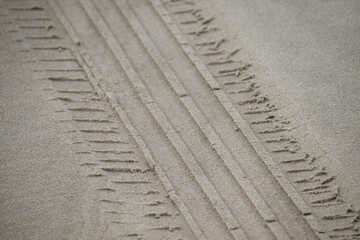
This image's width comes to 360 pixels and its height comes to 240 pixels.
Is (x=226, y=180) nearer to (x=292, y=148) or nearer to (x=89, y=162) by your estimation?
(x=292, y=148)

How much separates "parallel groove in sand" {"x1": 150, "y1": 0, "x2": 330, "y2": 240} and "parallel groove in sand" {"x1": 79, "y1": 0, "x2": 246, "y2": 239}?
0.38m

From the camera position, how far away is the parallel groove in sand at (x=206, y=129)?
2551mm

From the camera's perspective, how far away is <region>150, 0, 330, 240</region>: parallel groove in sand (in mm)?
2559

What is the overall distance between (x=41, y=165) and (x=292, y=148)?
1.57 meters

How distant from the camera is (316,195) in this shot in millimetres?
2645

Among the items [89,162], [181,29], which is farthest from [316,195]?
[181,29]

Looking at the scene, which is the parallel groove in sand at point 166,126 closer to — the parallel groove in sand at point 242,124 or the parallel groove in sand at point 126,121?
the parallel groove in sand at point 126,121

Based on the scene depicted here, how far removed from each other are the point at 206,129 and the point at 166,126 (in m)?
0.27

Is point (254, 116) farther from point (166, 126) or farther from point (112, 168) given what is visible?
point (112, 168)

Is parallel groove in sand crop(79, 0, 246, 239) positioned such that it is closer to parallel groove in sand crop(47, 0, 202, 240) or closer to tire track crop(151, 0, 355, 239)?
parallel groove in sand crop(47, 0, 202, 240)

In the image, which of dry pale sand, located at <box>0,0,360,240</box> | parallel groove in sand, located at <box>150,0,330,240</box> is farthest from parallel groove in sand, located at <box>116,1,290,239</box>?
parallel groove in sand, located at <box>150,0,330,240</box>

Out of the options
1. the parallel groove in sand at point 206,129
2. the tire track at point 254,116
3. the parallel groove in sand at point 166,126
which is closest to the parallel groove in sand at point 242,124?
the tire track at point 254,116

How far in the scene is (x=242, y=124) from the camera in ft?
9.68

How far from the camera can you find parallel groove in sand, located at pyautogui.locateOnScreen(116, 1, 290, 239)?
2.55 metres
